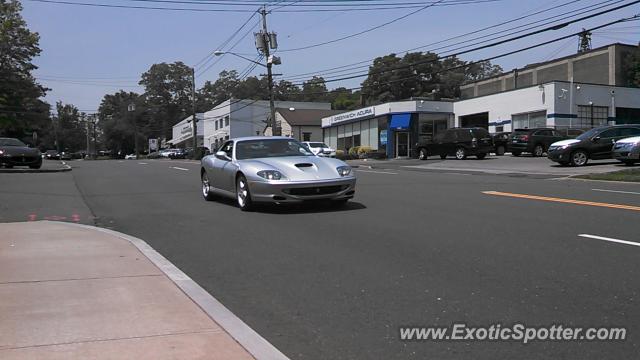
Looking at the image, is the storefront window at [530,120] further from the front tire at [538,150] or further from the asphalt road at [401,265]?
the asphalt road at [401,265]

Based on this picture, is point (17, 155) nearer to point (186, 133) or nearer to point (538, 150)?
point (538, 150)

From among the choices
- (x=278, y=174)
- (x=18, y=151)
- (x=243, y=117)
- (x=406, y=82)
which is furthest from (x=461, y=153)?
(x=406, y=82)

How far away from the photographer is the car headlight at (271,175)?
10.8m

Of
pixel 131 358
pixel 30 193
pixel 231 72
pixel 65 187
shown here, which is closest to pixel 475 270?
pixel 131 358

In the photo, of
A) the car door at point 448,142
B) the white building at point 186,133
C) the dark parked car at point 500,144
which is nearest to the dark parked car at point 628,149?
the car door at point 448,142

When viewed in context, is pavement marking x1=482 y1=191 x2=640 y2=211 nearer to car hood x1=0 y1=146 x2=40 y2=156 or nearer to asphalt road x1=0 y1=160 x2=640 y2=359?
asphalt road x1=0 y1=160 x2=640 y2=359

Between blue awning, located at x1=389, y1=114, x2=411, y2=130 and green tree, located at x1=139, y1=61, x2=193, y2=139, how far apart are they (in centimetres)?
9290

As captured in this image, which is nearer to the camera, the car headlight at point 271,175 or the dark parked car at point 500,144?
the car headlight at point 271,175

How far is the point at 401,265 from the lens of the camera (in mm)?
6680

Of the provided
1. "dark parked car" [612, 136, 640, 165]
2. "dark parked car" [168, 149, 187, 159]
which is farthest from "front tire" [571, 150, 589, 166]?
"dark parked car" [168, 149, 187, 159]

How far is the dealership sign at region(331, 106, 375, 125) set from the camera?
49.6m

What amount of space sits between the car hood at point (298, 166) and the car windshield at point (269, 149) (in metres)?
0.47

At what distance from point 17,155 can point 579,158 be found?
2269 cm

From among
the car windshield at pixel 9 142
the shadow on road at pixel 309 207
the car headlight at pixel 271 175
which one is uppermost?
the car windshield at pixel 9 142
